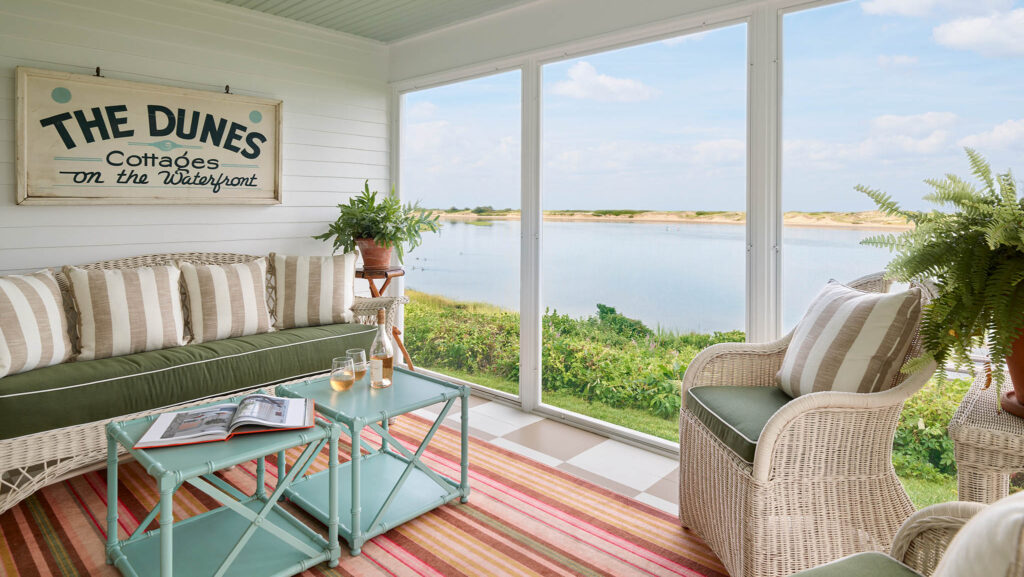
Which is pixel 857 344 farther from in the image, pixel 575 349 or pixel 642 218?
pixel 575 349

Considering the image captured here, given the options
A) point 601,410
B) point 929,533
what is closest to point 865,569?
point 929,533

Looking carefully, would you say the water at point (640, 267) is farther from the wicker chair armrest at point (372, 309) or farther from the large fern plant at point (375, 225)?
the wicker chair armrest at point (372, 309)

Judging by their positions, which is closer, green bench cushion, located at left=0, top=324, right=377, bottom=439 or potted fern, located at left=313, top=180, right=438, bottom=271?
green bench cushion, located at left=0, top=324, right=377, bottom=439

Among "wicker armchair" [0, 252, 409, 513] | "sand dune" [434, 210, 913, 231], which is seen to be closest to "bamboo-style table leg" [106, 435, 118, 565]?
"wicker armchair" [0, 252, 409, 513]

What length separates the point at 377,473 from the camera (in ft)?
9.25

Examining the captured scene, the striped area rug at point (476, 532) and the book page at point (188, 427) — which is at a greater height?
the book page at point (188, 427)

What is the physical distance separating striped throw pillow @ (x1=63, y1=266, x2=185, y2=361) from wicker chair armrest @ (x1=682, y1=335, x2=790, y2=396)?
8.52ft

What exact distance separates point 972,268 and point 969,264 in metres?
0.01

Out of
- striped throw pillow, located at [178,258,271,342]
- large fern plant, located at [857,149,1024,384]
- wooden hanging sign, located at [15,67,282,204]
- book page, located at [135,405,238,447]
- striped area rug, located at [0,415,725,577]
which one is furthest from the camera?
striped throw pillow, located at [178,258,271,342]

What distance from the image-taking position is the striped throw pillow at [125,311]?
117 inches

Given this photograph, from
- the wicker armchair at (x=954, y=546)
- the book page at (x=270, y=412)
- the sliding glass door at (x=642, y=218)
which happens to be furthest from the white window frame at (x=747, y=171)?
the book page at (x=270, y=412)

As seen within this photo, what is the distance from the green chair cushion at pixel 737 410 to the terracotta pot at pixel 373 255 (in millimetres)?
2482

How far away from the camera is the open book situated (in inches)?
77.4

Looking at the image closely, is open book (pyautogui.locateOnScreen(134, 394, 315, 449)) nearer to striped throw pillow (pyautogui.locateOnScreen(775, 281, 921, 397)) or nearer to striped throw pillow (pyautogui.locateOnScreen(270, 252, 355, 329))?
striped throw pillow (pyautogui.locateOnScreen(270, 252, 355, 329))
